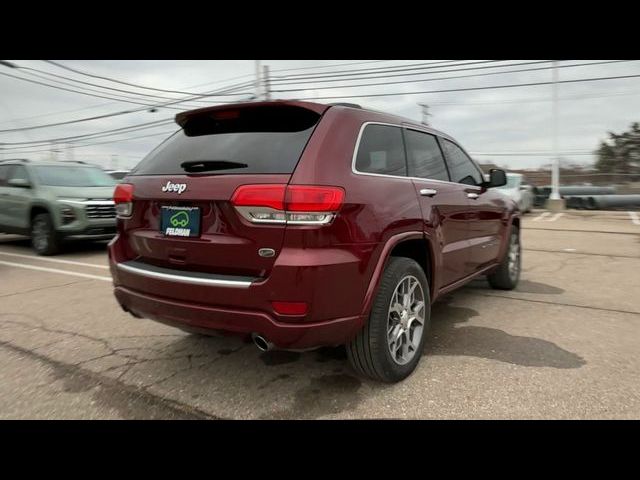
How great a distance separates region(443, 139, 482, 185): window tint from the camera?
418cm

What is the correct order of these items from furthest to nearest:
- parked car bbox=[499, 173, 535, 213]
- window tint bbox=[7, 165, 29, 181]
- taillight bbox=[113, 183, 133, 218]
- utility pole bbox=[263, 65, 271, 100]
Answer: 1. utility pole bbox=[263, 65, 271, 100]
2. parked car bbox=[499, 173, 535, 213]
3. window tint bbox=[7, 165, 29, 181]
4. taillight bbox=[113, 183, 133, 218]

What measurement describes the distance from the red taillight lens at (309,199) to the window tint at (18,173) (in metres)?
8.51

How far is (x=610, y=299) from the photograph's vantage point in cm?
519

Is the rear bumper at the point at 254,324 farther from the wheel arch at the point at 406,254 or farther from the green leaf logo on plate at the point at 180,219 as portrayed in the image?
the green leaf logo on plate at the point at 180,219

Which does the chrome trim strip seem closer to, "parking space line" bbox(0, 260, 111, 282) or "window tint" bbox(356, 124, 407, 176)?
"window tint" bbox(356, 124, 407, 176)

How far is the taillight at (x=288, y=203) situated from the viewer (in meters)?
2.40

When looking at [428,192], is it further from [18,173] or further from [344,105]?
[18,173]

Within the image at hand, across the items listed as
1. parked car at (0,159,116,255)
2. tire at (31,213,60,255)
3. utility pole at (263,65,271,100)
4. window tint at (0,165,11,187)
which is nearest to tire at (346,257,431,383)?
parked car at (0,159,116,255)

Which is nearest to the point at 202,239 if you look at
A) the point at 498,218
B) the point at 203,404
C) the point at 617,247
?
the point at 203,404

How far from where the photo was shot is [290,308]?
7.93 feet

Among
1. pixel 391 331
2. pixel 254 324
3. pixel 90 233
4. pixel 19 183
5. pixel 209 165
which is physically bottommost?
pixel 391 331

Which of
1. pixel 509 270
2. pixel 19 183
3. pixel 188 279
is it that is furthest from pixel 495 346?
pixel 19 183

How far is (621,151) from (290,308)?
4746 centimetres
